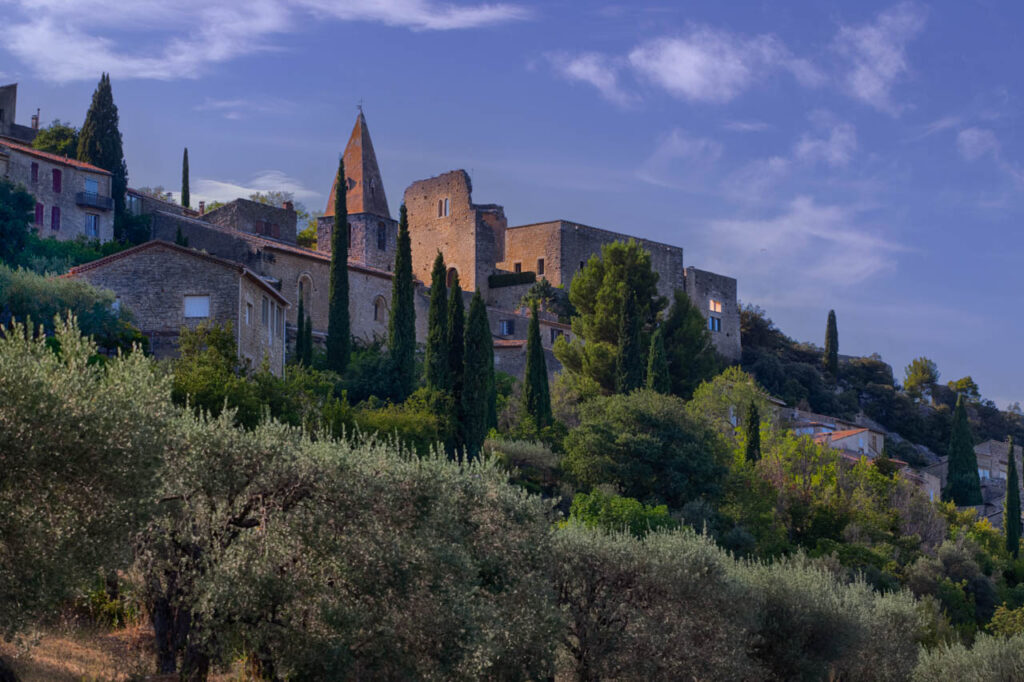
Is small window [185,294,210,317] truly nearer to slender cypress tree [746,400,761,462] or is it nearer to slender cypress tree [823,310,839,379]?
slender cypress tree [746,400,761,462]

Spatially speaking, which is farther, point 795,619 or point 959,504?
point 959,504

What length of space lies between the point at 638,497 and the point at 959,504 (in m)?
30.9

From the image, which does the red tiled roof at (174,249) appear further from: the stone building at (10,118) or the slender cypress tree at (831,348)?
the slender cypress tree at (831,348)

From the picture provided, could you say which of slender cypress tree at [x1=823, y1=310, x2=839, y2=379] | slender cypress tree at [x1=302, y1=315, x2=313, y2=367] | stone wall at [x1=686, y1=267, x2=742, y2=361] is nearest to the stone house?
slender cypress tree at [x1=302, y1=315, x2=313, y2=367]

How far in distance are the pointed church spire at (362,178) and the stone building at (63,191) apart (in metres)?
15.2

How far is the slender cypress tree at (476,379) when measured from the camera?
120ft

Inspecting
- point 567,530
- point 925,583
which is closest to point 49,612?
point 567,530

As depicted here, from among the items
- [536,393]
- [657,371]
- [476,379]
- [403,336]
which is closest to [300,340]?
[403,336]

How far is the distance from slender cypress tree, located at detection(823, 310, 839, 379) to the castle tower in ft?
107

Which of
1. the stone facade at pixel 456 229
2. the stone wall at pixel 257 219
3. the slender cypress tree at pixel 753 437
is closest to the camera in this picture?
the slender cypress tree at pixel 753 437

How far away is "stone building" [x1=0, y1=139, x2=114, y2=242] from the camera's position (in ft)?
163

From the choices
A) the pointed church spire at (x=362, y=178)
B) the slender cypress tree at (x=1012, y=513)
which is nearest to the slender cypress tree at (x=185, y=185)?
the pointed church spire at (x=362, y=178)

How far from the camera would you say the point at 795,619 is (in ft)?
86.3

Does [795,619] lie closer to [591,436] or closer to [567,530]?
[567,530]
